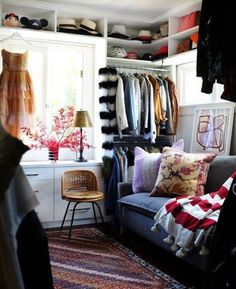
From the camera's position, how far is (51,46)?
14.0 feet

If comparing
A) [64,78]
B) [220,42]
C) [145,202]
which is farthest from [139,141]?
[220,42]

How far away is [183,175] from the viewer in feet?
10.0

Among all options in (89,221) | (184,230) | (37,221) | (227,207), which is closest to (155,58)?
(89,221)

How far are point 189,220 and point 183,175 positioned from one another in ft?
2.33

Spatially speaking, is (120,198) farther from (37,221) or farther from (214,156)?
(37,221)

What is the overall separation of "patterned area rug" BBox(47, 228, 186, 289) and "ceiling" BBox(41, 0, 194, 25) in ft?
8.09

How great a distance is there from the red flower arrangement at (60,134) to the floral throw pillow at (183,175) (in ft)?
4.25

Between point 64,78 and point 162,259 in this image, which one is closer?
point 162,259

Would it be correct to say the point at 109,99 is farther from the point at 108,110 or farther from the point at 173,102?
the point at 173,102

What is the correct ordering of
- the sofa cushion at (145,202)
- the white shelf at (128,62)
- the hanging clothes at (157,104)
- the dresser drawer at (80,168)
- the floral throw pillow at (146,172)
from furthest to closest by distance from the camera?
1. the white shelf at (128,62)
2. the hanging clothes at (157,104)
3. the dresser drawer at (80,168)
4. the floral throw pillow at (146,172)
5. the sofa cushion at (145,202)

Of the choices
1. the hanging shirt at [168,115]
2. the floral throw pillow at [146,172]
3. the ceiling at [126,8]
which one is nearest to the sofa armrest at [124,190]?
the floral throw pillow at [146,172]

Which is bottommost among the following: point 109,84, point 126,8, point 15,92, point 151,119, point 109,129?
point 109,129

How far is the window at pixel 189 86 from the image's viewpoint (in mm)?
4180

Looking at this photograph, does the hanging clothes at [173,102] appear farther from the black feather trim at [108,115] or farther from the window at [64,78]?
the window at [64,78]
